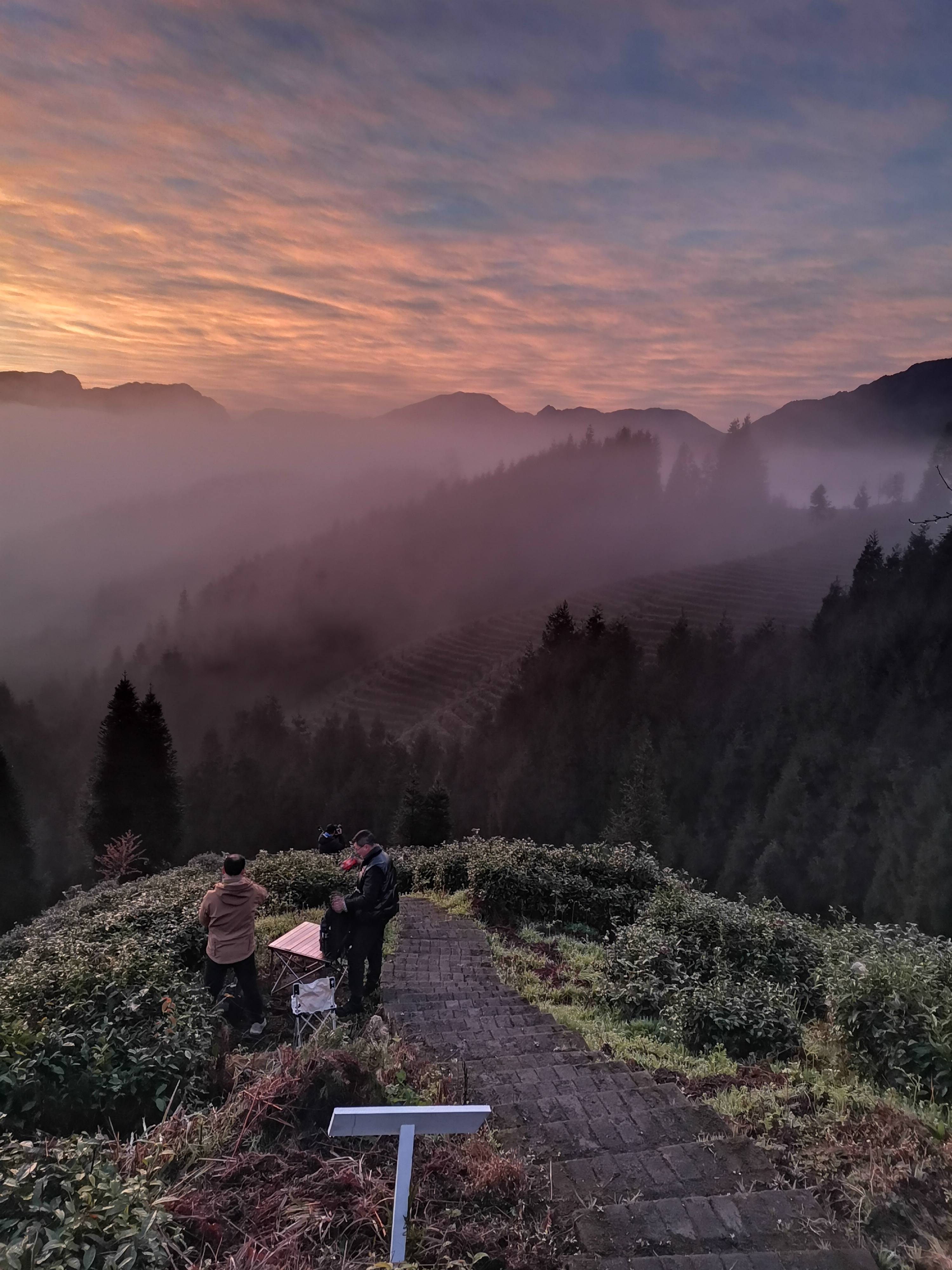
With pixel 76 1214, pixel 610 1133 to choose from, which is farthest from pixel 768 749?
pixel 76 1214

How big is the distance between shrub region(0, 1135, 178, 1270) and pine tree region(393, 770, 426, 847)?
30763 millimetres

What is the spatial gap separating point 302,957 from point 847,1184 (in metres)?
5.83

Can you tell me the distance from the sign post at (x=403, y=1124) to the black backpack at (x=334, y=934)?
A: 425cm

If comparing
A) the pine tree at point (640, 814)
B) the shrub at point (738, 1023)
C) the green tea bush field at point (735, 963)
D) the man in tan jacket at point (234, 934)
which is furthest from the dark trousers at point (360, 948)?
the pine tree at point (640, 814)

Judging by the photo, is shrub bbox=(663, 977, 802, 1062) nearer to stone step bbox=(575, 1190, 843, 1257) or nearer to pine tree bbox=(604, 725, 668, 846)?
stone step bbox=(575, 1190, 843, 1257)

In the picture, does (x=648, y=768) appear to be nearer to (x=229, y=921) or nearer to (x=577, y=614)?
(x=229, y=921)

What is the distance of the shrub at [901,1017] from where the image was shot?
17.6ft

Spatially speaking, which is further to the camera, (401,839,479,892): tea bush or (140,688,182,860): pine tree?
(140,688,182,860): pine tree

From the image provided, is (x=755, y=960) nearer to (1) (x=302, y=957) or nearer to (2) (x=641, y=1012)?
(2) (x=641, y=1012)

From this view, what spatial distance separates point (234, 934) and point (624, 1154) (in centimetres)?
384

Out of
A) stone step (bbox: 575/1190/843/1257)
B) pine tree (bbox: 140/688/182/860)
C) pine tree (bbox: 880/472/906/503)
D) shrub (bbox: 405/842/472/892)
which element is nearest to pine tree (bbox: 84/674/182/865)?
pine tree (bbox: 140/688/182/860)

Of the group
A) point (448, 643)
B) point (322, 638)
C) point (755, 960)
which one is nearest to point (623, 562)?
point (448, 643)

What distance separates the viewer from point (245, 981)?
22.1 ft

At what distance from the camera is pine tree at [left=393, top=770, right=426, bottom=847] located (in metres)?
34.6
